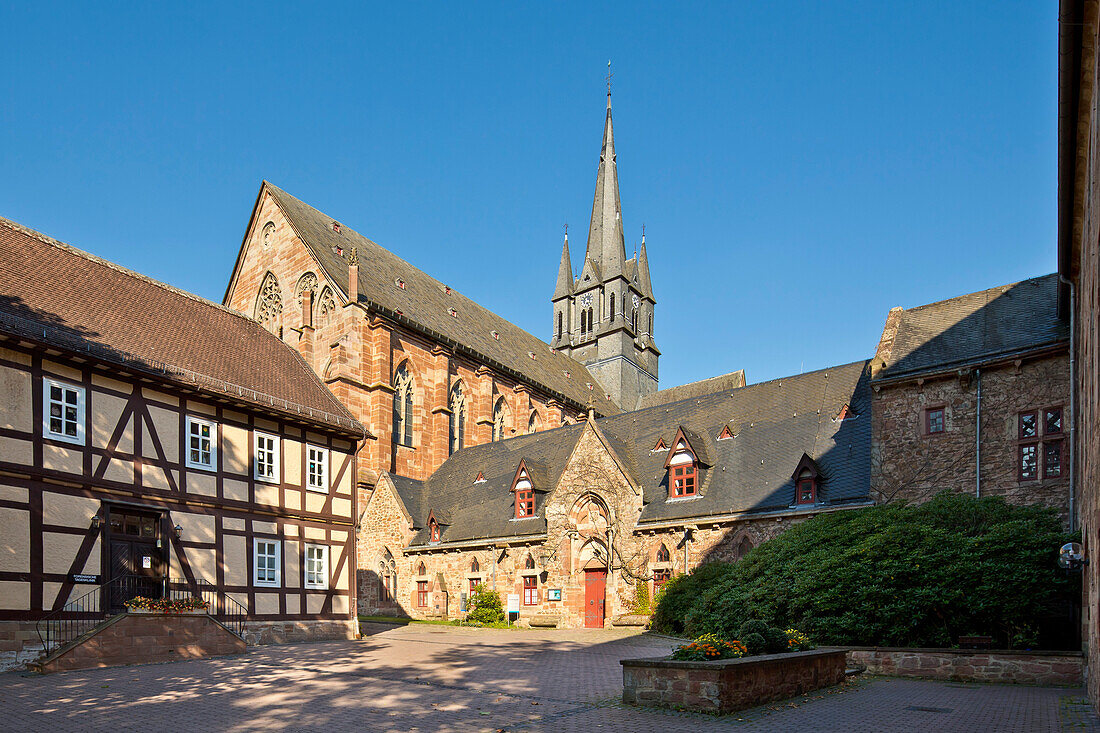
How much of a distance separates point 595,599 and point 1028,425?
1463cm

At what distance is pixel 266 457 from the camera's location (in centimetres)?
2378

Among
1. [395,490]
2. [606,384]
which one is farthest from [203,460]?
[606,384]

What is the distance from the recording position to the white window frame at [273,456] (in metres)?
23.3

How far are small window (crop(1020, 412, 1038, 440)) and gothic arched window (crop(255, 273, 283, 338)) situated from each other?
118 ft

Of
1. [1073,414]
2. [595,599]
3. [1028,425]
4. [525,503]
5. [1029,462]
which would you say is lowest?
[595,599]

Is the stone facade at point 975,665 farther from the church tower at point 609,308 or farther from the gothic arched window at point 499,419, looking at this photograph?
the church tower at point 609,308

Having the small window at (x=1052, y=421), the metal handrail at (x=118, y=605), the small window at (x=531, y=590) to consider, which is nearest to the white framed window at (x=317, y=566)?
the metal handrail at (x=118, y=605)

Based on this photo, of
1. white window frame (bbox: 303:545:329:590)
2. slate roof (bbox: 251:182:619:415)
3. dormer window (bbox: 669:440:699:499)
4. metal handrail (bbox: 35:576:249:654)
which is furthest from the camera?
slate roof (bbox: 251:182:619:415)

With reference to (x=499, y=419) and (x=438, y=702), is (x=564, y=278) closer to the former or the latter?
(x=499, y=419)

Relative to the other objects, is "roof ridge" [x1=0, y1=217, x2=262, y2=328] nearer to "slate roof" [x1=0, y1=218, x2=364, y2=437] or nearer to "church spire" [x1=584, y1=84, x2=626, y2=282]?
"slate roof" [x1=0, y1=218, x2=364, y2=437]

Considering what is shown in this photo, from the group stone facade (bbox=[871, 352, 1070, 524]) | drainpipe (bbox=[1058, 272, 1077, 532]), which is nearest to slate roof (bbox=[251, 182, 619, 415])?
stone facade (bbox=[871, 352, 1070, 524])

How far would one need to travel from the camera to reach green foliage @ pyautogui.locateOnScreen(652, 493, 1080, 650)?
16.6 metres

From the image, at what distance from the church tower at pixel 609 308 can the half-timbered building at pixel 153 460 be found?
4345cm

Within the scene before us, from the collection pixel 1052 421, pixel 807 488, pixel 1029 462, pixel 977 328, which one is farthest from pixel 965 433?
pixel 807 488
